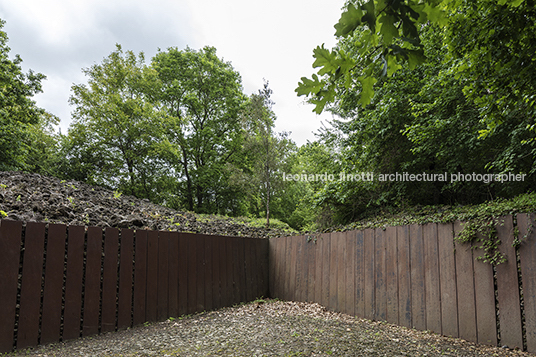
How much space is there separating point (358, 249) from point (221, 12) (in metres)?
4.54

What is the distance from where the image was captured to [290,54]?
5.64m

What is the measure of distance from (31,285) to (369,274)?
15.1 feet

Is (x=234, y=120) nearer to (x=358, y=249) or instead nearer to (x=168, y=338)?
(x=358, y=249)

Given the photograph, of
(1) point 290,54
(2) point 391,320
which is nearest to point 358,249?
(2) point 391,320

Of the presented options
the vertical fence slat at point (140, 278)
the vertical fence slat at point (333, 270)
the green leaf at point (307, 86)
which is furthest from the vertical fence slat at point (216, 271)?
the green leaf at point (307, 86)

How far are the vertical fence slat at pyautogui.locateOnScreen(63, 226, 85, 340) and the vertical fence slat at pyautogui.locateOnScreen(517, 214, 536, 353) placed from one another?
16.7 feet

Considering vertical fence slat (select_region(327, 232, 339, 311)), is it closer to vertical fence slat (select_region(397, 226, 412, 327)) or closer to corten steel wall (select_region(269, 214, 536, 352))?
corten steel wall (select_region(269, 214, 536, 352))

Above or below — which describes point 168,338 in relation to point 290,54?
below

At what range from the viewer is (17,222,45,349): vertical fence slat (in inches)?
128

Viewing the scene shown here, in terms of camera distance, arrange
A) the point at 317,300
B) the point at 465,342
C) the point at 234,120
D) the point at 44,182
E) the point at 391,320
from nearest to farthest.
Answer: the point at 465,342 → the point at 391,320 → the point at 317,300 → the point at 44,182 → the point at 234,120

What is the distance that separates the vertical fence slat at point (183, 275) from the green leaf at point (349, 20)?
4597 mm

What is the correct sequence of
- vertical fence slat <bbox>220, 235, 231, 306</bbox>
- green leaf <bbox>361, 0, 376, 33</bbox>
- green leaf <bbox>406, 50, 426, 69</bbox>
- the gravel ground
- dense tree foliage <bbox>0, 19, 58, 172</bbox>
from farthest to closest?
dense tree foliage <bbox>0, 19, 58, 172</bbox>, vertical fence slat <bbox>220, 235, 231, 306</bbox>, the gravel ground, green leaf <bbox>406, 50, 426, 69</bbox>, green leaf <bbox>361, 0, 376, 33</bbox>

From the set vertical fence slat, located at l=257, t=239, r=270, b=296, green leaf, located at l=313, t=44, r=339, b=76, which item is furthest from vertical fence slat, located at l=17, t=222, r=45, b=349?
vertical fence slat, located at l=257, t=239, r=270, b=296

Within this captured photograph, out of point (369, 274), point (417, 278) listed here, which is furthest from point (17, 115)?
point (417, 278)
